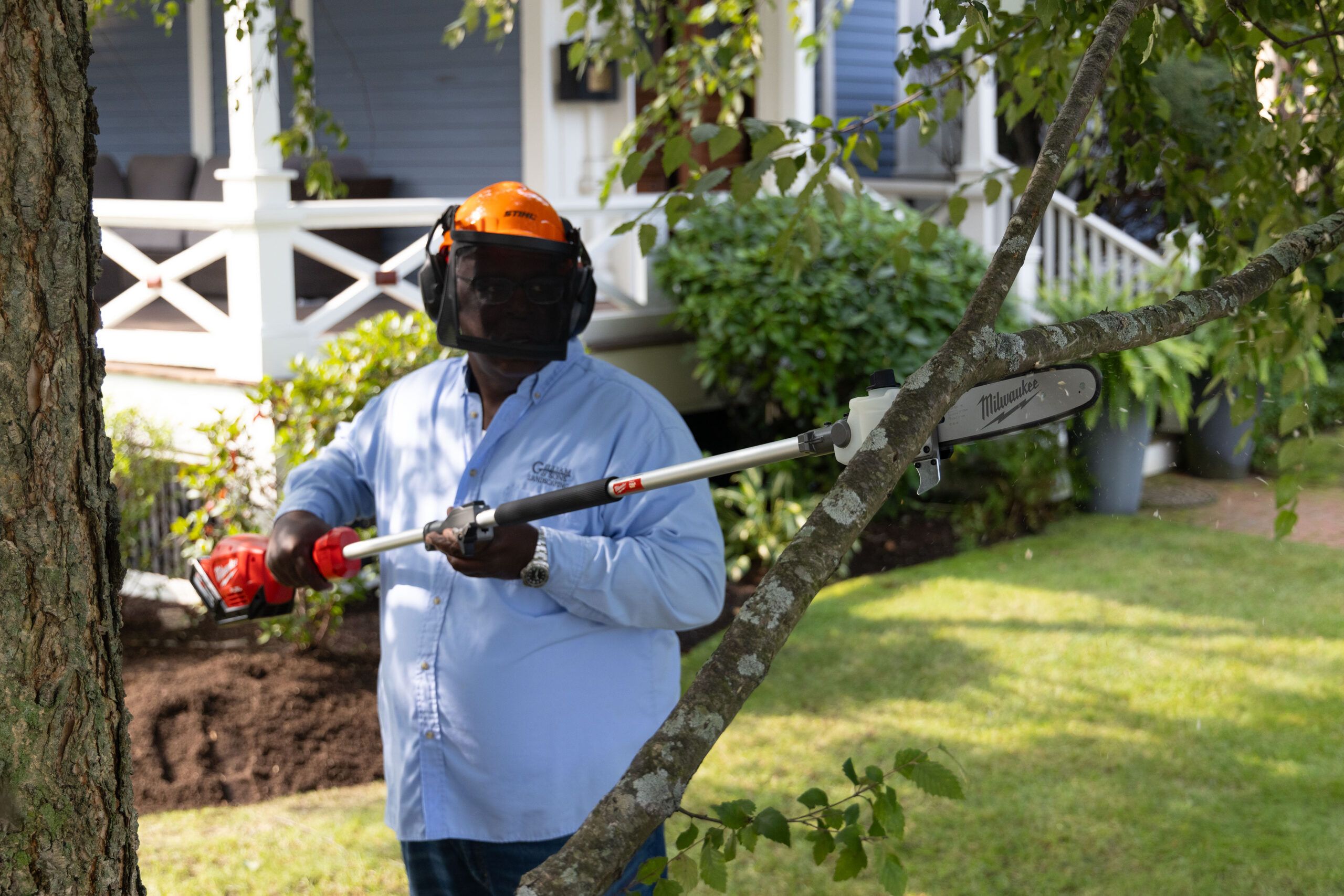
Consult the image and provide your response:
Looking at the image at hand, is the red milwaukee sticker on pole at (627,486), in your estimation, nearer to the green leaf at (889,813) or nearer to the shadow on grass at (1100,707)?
the green leaf at (889,813)

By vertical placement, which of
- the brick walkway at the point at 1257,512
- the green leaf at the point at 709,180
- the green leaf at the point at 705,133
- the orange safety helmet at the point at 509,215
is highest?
the green leaf at the point at 705,133

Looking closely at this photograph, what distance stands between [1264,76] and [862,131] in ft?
2.73

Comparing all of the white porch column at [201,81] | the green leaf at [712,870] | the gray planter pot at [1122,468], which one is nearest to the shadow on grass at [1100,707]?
the gray planter pot at [1122,468]

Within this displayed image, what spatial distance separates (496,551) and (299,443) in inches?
144

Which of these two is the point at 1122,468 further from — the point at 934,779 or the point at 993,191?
the point at 934,779

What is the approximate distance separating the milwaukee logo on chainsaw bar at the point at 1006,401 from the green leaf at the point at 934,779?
0.48 metres

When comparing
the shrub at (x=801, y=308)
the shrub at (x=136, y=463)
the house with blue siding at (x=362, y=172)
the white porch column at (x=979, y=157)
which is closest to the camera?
the shrub at (x=136, y=463)

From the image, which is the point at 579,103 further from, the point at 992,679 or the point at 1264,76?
the point at 1264,76

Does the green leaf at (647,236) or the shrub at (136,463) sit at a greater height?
the green leaf at (647,236)

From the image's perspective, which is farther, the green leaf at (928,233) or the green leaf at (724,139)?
the green leaf at (928,233)

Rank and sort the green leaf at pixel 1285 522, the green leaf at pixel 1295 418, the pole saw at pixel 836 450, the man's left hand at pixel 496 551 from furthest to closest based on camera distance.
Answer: the green leaf at pixel 1285 522, the green leaf at pixel 1295 418, the man's left hand at pixel 496 551, the pole saw at pixel 836 450

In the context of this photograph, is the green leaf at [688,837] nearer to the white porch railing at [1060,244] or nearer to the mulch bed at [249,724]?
the mulch bed at [249,724]

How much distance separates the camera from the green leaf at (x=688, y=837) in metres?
1.42

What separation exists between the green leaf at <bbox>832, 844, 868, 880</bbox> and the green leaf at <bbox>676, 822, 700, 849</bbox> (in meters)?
0.19
